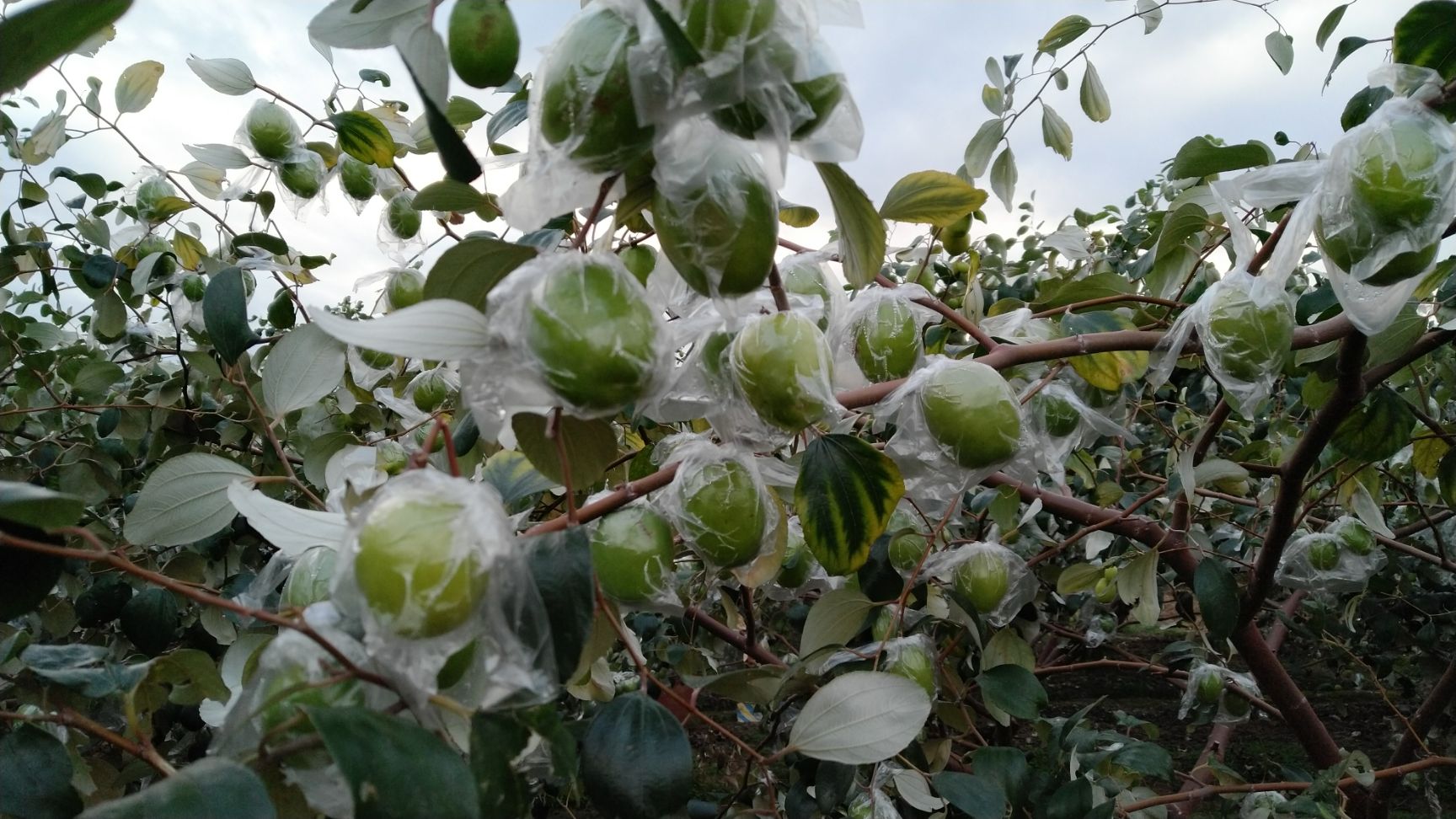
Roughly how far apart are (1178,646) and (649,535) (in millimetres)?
1470

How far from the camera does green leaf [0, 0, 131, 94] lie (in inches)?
14.8

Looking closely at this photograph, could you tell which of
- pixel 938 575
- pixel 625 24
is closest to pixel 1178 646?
pixel 938 575

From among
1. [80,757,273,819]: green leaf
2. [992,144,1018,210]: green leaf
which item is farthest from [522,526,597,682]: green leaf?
[992,144,1018,210]: green leaf

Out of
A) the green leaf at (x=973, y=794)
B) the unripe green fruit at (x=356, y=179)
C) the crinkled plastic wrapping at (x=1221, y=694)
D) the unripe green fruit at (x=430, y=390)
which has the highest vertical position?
the unripe green fruit at (x=356, y=179)

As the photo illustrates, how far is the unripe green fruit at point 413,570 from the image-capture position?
0.39 m

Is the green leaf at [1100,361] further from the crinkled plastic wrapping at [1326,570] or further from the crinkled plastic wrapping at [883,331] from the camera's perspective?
the crinkled plastic wrapping at [1326,570]

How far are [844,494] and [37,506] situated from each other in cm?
50

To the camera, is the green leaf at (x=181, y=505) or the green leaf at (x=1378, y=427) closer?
the green leaf at (x=181, y=505)

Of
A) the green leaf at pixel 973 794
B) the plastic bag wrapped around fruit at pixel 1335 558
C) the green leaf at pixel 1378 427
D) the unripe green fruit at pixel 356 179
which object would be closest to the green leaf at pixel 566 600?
the green leaf at pixel 973 794

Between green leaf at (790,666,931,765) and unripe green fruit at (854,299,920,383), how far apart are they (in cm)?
28

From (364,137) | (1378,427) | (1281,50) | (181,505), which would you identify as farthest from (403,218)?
(1281,50)

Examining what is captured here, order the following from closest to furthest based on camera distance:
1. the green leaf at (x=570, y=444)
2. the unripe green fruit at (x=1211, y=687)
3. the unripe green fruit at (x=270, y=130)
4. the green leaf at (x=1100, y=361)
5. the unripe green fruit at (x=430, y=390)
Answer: the green leaf at (x=570, y=444), the green leaf at (x=1100, y=361), the unripe green fruit at (x=430, y=390), the unripe green fruit at (x=270, y=130), the unripe green fruit at (x=1211, y=687)

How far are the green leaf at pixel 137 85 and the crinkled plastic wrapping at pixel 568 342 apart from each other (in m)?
1.52

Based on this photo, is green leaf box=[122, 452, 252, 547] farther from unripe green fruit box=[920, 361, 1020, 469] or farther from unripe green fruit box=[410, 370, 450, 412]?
unripe green fruit box=[920, 361, 1020, 469]
